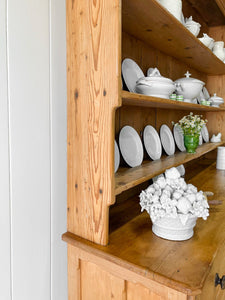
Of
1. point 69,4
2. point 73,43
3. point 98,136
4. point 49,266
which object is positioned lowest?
point 49,266

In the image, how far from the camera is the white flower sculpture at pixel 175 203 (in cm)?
101

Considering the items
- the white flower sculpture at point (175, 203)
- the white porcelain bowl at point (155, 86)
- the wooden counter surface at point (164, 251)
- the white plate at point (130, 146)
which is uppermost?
the white porcelain bowl at point (155, 86)

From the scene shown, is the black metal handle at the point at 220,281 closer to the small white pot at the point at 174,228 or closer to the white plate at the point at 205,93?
the small white pot at the point at 174,228

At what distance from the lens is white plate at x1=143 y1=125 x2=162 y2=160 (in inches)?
64.7

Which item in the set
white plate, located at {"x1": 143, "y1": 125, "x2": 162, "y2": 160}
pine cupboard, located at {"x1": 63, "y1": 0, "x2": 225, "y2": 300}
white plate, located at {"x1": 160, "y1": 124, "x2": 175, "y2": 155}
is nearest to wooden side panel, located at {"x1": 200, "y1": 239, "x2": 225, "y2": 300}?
pine cupboard, located at {"x1": 63, "y1": 0, "x2": 225, "y2": 300}

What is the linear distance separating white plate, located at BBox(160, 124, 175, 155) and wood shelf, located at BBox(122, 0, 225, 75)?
0.52 metres

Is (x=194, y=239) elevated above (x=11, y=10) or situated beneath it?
situated beneath

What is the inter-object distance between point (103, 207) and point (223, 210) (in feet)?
2.63

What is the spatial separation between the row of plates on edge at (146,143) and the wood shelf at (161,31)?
507 millimetres

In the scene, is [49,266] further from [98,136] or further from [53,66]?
[53,66]

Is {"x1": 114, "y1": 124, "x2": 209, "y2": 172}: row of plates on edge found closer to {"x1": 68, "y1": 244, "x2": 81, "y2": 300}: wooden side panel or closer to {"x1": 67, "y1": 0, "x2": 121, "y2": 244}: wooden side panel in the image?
{"x1": 67, "y1": 0, "x2": 121, "y2": 244}: wooden side panel

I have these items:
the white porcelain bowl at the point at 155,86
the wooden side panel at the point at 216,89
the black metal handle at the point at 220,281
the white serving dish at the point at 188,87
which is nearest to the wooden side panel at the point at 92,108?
the white porcelain bowl at the point at 155,86

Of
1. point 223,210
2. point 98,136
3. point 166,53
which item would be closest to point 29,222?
point 98,136

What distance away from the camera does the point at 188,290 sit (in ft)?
2.64
